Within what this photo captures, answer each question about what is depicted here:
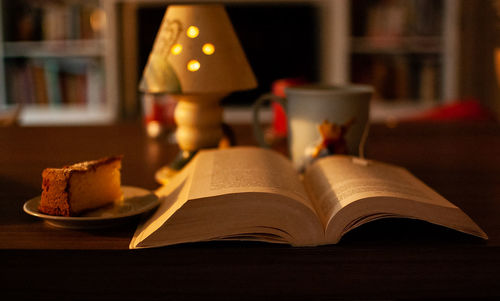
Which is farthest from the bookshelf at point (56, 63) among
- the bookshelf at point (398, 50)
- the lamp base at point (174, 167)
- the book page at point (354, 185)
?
the book page at point (354, 185)

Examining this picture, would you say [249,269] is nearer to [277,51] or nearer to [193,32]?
[193,32]

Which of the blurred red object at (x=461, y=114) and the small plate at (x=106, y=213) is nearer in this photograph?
the small plate at (x=106, y=213)

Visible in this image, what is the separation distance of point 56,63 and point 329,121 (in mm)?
2832

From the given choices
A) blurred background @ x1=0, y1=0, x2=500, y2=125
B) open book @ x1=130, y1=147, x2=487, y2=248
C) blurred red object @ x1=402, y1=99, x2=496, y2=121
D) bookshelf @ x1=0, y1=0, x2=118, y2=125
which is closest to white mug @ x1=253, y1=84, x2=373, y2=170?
open book @ x1=130, y1=147, x2=487, y2=248

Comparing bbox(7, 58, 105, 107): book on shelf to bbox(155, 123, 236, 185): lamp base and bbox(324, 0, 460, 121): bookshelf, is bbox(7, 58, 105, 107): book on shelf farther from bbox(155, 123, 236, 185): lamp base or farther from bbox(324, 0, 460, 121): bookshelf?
bbox(155, 123, 236, 185): lamp base

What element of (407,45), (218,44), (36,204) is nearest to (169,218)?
(36,204)

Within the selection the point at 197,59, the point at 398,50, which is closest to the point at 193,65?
the point at 197,59

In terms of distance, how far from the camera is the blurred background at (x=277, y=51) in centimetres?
315

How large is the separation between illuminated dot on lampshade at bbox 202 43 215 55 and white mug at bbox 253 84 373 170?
15 centimetres

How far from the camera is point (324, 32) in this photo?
11.0 ft

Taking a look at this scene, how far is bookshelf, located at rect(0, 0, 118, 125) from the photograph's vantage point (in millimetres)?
3254

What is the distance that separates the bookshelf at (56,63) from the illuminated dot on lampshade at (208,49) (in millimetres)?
2442

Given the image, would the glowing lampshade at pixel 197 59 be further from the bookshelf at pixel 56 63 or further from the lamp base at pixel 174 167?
the bookshelf at pixel 56 63

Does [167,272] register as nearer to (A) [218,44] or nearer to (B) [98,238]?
(B) [98,238]
